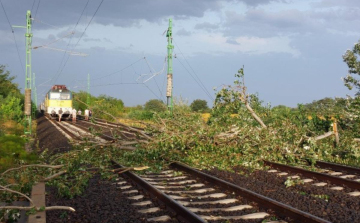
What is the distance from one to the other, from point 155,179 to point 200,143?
11.8ft

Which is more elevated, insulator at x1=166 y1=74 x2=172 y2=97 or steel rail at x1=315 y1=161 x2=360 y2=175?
insulator at x1=166 y1=74 x2=172 y2=97

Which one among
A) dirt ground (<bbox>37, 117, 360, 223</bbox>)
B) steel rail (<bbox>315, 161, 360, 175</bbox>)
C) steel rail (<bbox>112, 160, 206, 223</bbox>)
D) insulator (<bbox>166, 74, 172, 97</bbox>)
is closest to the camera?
steel rail (<bbox>112, 160, 206, 223</bbox>)

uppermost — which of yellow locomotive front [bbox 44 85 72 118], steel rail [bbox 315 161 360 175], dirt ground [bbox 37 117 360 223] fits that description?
yellow locomotive front [bbox 44 85 72 118]

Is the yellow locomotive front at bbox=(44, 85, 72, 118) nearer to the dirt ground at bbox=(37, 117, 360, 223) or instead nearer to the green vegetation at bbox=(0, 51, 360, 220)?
the green vegetation at bbox=(0, 51, 360, 220)

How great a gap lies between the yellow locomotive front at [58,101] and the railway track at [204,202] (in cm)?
3832

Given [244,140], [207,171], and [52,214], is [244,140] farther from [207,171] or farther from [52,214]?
[52,214]

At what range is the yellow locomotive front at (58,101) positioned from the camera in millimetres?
47688

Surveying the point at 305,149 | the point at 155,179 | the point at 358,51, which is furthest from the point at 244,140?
the point at 358,51

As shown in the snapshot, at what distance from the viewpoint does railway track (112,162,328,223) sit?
6.95 metres

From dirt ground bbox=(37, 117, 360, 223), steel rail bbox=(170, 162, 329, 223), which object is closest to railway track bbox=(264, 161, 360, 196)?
dirt ground bbox=(37, 117, 360, 223)

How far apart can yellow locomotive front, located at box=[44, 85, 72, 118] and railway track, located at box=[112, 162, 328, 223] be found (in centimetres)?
3832

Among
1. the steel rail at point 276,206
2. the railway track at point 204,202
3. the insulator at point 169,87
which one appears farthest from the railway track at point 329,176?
the insulator at point 169,87

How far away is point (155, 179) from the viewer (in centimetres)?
1081

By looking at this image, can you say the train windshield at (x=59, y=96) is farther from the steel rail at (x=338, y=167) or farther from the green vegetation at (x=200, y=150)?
the steel rail at (x=338, y=167)
